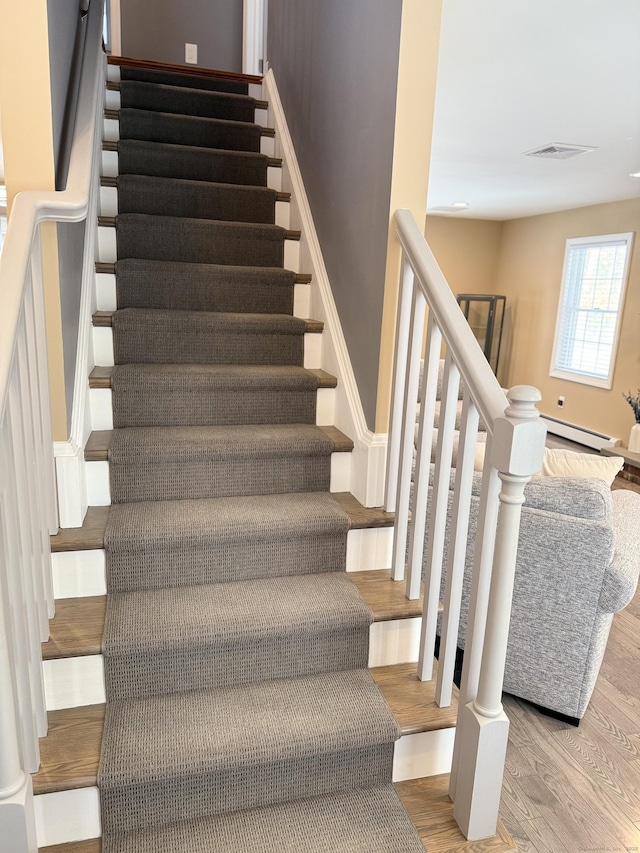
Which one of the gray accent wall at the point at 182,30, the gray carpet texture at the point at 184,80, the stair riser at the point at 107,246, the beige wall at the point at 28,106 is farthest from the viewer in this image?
the gray accent wall at the point at 182,30

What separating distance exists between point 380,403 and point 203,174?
176 cm

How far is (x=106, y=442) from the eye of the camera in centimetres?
202

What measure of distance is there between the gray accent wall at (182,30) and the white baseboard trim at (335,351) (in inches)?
75.7

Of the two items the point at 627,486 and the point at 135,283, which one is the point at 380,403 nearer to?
the point at 135,283

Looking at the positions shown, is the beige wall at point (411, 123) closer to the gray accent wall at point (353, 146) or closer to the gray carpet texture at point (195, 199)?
the gray accent wall at point (353, 146)

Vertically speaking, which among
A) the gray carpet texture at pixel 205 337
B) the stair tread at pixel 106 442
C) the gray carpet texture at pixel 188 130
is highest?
the gray carpet texture at pixel 188 130

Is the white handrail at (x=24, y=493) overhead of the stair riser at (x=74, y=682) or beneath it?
overhead

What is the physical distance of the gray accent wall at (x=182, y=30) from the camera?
457 centimetres

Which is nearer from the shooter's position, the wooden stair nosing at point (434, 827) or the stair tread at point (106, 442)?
the wooden stair nosing at point (434, 827)

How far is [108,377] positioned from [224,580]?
80 centimetres

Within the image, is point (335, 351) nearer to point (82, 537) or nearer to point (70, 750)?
point (82, 537)

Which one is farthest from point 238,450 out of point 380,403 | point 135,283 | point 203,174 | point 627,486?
point 627,486

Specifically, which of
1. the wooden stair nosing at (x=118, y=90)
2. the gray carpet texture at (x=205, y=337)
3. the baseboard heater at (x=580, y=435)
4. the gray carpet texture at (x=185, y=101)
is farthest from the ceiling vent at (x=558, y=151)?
the gray carpet texture at (x=205, y=337)

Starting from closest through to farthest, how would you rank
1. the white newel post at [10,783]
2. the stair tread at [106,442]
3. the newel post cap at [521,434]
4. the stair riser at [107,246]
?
the white newel post at [10,783]
the newel post cap at [521,434]
the stair tread at [106,442]
the stair riser at [107,246]
